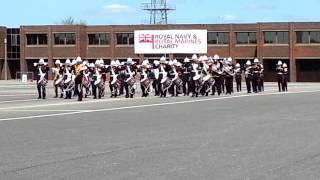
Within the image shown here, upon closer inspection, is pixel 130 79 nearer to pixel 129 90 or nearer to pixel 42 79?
pixel 129 90

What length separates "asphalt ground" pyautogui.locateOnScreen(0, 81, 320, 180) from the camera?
10297mm

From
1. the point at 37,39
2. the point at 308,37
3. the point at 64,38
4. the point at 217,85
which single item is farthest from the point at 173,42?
the point at 217,85

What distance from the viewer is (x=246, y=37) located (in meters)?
89.8

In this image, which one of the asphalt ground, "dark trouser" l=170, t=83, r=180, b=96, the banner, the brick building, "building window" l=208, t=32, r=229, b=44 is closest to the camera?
the asphalt ground

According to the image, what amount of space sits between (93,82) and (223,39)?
5540 cm

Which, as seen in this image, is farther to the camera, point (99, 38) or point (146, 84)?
point (99, 38)

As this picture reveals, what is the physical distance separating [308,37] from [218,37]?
11662 mm

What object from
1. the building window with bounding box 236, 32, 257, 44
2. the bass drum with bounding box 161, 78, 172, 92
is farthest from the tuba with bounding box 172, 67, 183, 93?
the building window with bounding box 236, 32, 257, 44

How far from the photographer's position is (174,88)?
124ft

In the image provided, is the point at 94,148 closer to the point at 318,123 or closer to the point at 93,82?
the point at 318,123

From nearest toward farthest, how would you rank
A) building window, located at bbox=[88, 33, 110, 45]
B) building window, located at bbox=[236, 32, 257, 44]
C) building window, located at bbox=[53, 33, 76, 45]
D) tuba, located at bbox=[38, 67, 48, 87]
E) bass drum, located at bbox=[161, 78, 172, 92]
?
tuba, located at bbox=[38, 67, 48, 87], bass drum, located at bbox=[161, 78, 172, 92], building window, located at bbox=[236, 32, 257, 44], building window, located at bbox=[88, 33, 110, 45], building window, located at bbox=[53, 33, 76, 45]

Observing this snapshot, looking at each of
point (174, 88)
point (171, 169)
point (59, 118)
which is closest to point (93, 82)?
point (174, 88)

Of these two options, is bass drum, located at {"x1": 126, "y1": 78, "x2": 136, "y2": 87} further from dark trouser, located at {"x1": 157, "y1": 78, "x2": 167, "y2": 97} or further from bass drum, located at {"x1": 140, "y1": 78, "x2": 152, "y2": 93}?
dark trouser, located at {"x1": 157, "y1": 78, "x2": 167, "y2": 97}

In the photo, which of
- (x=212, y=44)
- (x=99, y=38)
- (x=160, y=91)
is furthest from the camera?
(x=99, y=38)
